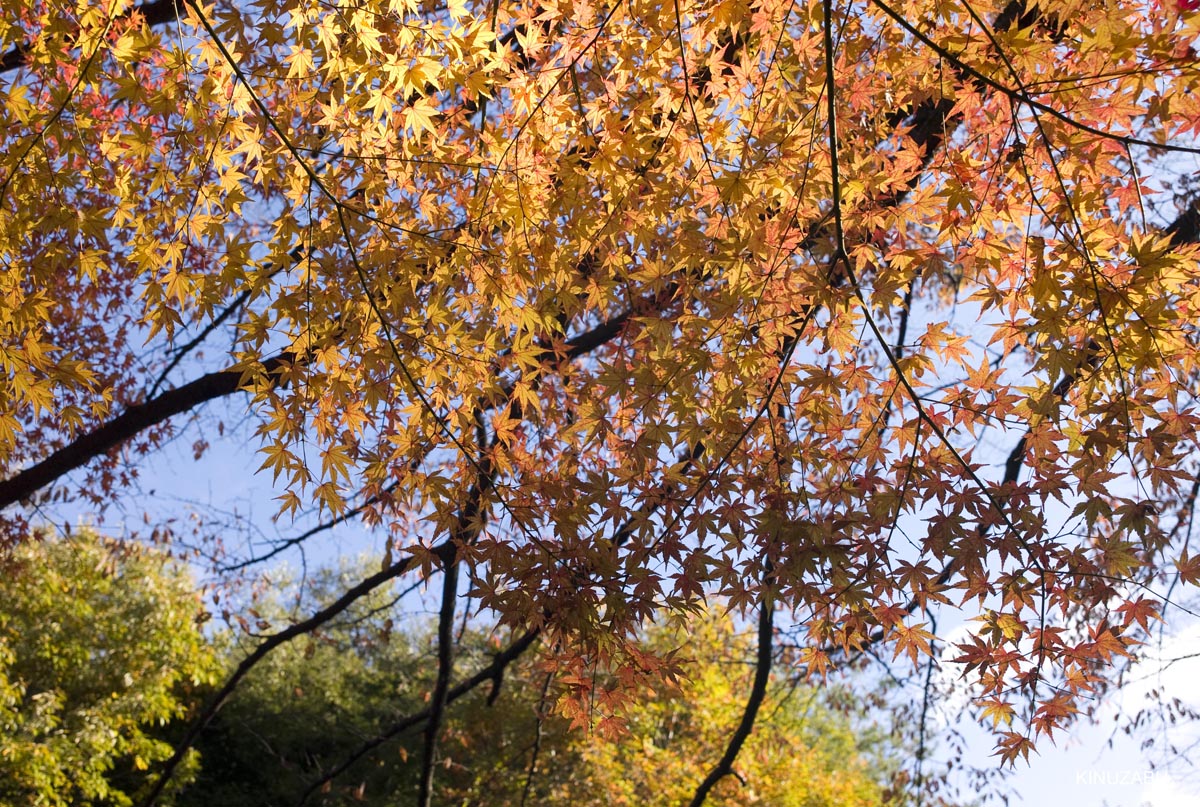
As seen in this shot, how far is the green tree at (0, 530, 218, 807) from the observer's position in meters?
12.6

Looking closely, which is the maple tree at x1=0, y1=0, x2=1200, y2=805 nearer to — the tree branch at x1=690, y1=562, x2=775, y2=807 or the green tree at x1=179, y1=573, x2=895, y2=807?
the tree branch at x1=690, y1=562, x2=775, y2=807

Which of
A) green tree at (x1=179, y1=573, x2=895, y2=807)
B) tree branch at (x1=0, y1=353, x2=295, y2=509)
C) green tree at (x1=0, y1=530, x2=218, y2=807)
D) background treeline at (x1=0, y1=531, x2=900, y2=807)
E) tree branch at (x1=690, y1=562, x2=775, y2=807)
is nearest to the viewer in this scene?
tree branch at (x1=0, y1=353, x2=295, y2=509)

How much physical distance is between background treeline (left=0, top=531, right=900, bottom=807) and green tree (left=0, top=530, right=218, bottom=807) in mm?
29

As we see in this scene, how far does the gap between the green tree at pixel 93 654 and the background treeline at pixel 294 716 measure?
0.03 meters

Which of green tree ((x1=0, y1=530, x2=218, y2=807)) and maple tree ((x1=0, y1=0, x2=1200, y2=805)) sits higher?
green tree ((x1=0, y1=530, x2=218, y2=807))

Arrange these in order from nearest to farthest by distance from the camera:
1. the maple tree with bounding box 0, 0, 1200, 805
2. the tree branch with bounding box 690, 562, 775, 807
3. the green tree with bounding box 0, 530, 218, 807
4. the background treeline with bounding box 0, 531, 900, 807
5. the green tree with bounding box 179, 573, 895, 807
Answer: the maple tree with bounding box 0, 0, 1200, 805
the tree branch with bounding box 690, 562, 775, 807
the green tree with bounding box 179, 573, 895, 807
the background treeline with bounding box 0, 531, 900, 807
the green tree with bounding box 0, 530, 218, 807

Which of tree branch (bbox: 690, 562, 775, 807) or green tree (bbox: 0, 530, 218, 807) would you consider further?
green tree (bbox: 0, 530, 218, 807)

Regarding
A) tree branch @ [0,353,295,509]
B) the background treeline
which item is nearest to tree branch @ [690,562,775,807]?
tree branch @ [0,353,295,509]

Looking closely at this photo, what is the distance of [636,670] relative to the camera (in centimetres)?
257

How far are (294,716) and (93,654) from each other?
11.8 ft

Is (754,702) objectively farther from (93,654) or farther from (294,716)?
(294,716)

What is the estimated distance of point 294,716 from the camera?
16.3m

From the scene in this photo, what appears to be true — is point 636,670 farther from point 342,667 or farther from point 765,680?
point 342,667

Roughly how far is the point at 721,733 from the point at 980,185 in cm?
1066
